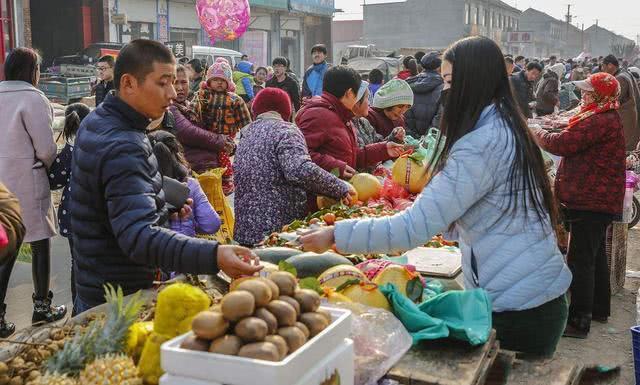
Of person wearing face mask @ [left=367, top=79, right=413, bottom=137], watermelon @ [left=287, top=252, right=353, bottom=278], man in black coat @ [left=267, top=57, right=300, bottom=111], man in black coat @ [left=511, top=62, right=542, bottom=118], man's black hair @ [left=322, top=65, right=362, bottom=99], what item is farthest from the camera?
man in black coat @ [left=267, top=57, right=300, bottom=111]

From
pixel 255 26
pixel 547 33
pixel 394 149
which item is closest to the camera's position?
pixel 394 149

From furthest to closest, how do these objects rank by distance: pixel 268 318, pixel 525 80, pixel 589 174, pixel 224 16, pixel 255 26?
pixel 255 26, pixel 224 16, pixel 525 80, pixel 589 174, pixel 268 318

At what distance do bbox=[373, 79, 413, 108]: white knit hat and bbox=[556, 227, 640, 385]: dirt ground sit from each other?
2.56 m

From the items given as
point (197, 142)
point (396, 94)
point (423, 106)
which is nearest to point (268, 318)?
point (197, 142)

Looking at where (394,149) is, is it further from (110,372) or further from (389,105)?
(110,372)

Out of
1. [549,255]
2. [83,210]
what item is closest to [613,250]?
[549,255]

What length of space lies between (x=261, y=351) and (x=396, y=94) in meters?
5.29

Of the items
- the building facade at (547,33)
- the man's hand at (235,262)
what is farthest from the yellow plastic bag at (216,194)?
the building facade at (547,33)

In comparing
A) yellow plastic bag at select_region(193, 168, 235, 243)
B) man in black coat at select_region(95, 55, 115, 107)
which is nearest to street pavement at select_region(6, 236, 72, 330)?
yellow plastic bag at select_region(193, 168, 235, 243)

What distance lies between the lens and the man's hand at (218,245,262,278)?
234cm

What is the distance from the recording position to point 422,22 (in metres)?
73.2

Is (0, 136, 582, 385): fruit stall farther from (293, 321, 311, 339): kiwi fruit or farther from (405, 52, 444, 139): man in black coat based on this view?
(405, 52, 444, 139): man in black coat

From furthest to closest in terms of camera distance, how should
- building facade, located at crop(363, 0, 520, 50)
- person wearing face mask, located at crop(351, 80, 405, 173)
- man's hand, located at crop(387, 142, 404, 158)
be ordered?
building facade, located at crop(363, 0, 520, 50)
man's hand, located at crop(387, 142, 404, 158)
person wearing face mask, located at crop(351, 80, 405, 173)

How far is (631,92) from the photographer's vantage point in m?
8.76
